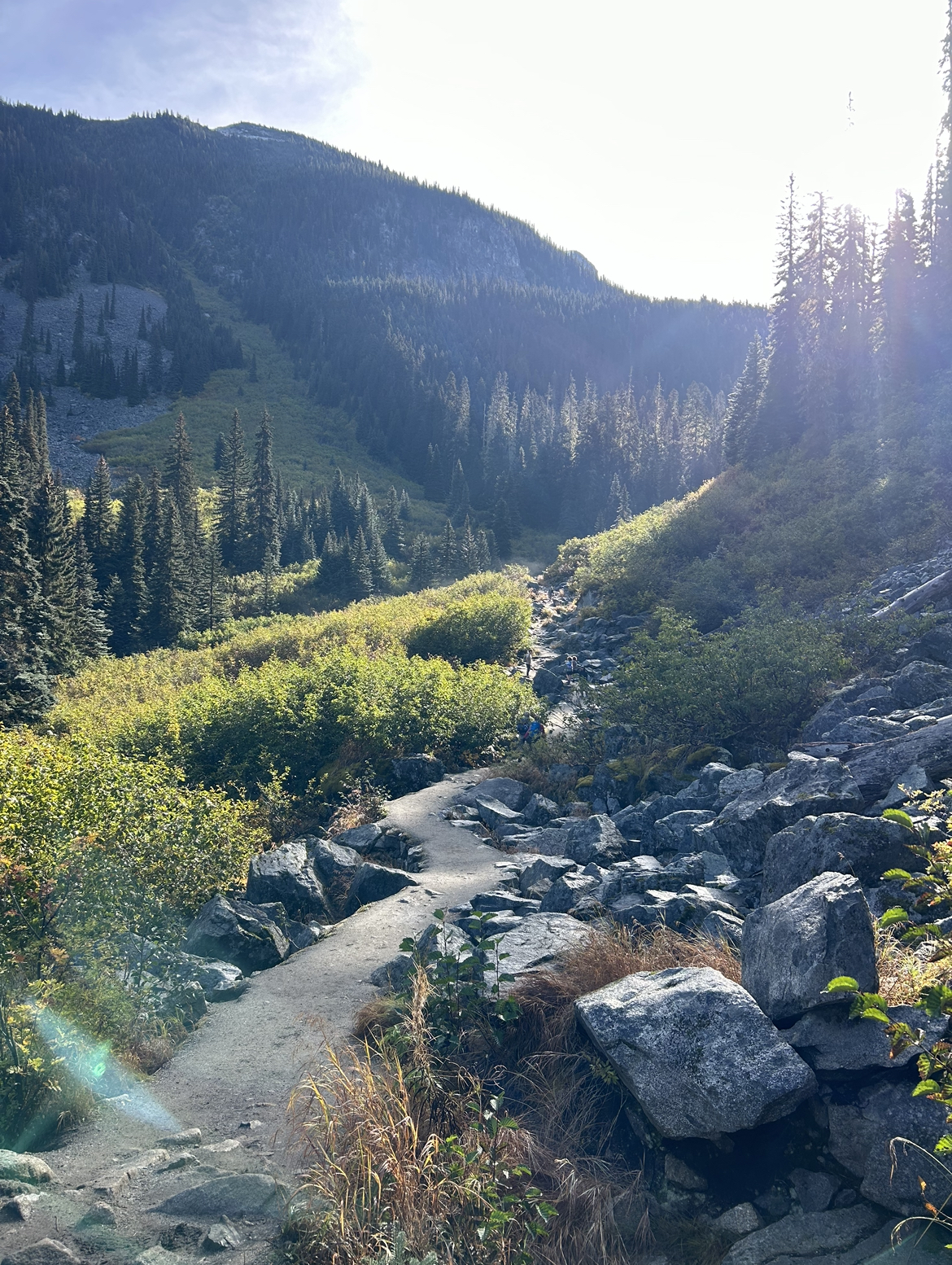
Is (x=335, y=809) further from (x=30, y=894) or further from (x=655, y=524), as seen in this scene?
(x=655, y=524)

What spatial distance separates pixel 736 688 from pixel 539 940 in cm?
897

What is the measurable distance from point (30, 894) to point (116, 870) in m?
0.90

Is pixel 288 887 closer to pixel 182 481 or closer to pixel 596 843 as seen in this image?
pixel 596 843

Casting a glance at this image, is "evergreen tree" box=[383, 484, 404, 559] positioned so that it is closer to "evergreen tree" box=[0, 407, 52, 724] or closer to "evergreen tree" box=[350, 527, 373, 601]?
"evergreen tree" box=[350, 527, 373, 601]

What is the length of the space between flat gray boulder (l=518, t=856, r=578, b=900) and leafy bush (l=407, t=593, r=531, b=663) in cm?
1961

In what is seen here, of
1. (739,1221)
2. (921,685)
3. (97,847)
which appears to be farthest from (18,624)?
(739,1221)

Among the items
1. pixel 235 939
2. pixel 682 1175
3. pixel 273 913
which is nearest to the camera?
pixel 682 1175

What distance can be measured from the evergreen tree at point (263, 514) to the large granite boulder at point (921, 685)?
193ft

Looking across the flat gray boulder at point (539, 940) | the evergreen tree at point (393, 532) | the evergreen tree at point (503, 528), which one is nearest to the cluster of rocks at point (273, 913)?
the flat gray boulder at point (539, 940)

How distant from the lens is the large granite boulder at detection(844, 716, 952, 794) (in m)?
7.84

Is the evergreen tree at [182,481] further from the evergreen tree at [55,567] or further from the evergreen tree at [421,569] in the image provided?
the evergreen tree at [421,569]

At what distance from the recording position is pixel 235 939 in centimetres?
966

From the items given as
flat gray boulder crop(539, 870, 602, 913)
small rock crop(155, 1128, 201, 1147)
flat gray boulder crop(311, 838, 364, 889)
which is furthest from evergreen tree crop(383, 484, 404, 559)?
small rock crop(155, 1128, 201, 1147)

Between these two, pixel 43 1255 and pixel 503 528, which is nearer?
pixel 43 1255
